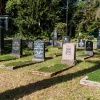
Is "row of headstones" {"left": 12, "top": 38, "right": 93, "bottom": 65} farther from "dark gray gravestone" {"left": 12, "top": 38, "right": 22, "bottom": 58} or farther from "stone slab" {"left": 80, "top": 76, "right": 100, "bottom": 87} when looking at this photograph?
"stone slab" {"left": 80, "top": 76, "right": 100, "bottom": 87}

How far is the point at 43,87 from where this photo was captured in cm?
811

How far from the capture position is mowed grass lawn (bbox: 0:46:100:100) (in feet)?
23.5

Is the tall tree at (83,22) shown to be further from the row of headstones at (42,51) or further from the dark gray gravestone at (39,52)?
the dark gray gravestone at (39,52)

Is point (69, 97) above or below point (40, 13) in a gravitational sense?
below

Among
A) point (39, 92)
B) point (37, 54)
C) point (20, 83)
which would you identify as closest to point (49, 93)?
point (39, 92)

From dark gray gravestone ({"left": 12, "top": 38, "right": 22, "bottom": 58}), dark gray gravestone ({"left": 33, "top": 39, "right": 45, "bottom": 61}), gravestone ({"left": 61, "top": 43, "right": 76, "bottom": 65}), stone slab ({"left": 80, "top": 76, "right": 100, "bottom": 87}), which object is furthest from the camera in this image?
dark gray gravestone ({"left": 12, "top": 38, "right": 22, "bottom": 58})

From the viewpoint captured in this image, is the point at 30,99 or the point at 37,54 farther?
the point at 37,54

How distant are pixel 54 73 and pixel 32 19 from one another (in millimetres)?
27440

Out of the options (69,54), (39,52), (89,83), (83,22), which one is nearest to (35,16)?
(83,22)

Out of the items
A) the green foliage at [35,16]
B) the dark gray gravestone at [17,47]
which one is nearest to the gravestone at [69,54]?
the dark gray gravestone at [17,47]

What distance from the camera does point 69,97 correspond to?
7172mm

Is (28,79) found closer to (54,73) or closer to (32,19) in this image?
(54,73)

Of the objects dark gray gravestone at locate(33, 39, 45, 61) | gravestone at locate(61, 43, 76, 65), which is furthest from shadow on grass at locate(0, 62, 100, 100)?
dark gray gravestone at locate(33, 39, 45, 61)

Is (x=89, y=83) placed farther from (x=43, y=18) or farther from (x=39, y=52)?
(x=43, y=18)
